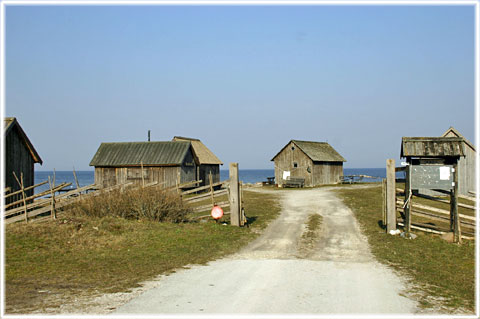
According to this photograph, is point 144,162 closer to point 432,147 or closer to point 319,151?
point 319,151

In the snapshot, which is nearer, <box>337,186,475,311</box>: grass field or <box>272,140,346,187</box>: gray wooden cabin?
<box>337,186,475,311</box>: grass field

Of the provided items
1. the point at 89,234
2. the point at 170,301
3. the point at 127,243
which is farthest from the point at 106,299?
the point at 89,234

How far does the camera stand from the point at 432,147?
1753 cm

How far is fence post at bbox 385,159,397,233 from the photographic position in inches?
698

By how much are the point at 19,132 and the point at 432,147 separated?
19915 millimetres

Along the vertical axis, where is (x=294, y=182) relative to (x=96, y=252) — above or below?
above

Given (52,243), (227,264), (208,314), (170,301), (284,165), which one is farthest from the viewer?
(284,165)

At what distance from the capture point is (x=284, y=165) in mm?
53344

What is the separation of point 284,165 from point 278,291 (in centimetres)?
4451

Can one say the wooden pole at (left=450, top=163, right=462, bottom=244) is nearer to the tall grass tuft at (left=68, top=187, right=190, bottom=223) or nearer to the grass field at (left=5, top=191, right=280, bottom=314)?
the grass field at (left=5, top=191, right=280, bottom=314)

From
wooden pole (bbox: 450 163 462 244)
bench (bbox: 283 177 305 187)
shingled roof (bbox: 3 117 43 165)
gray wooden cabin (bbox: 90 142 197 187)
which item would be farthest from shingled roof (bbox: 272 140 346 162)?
wooden pole (bbox: 450 163 462 244)

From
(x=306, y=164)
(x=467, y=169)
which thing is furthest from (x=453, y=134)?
(x=306, y=164)

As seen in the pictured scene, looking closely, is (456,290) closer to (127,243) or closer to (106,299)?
(106,299)

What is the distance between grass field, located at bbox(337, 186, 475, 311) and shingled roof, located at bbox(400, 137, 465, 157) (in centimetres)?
301
